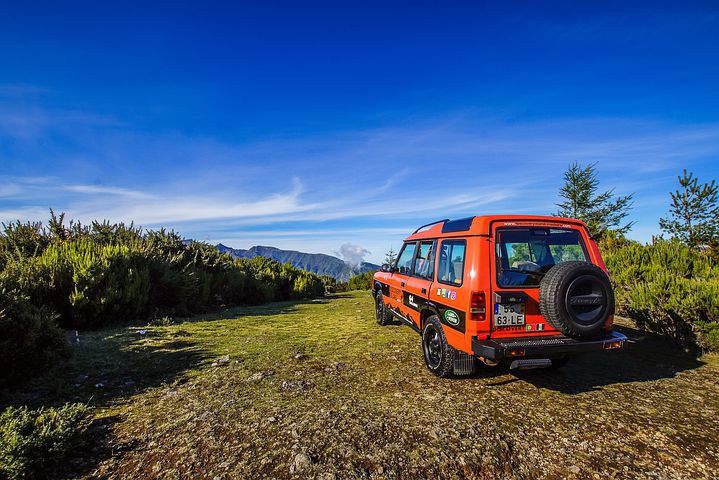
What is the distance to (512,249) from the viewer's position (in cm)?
456

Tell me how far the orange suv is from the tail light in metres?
0.01

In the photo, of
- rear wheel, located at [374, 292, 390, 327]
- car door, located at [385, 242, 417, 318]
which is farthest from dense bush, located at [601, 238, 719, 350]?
rear wheel, located at [374, 292, 390, 327]

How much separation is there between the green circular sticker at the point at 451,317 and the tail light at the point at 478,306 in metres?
0.29

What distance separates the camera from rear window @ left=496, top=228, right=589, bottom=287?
4.13 meters

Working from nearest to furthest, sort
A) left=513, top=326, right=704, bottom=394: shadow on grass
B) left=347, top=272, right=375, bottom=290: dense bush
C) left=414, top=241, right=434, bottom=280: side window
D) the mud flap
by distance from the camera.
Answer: the mud flap
left=513, top=326, right=704, bottom=394: shadow on grass
left=414, top=241, right=434, bottom=280: side window
left=347, top=272, right=375, bottom=290: dense bush

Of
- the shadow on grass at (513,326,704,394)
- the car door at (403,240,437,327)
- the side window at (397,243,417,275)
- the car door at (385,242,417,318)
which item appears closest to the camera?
the shadow on grass at (513,326,704,394)

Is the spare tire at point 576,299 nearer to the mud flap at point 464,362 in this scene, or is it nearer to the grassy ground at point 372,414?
the grassy ground at point 372,414

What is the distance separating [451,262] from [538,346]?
145 centimetres

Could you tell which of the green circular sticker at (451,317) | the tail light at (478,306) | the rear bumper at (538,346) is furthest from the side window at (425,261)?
the rear bumper at (538,346)

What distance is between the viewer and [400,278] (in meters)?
6.68

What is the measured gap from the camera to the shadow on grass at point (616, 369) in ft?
14.8

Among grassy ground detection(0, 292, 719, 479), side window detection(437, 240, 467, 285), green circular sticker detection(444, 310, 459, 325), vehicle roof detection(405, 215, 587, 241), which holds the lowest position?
grassy ground detection(0, 292, 719, 479)

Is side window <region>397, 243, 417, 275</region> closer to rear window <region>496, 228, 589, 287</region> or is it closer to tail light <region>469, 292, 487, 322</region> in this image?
rear window <region>496, 228, 589, 287</region>

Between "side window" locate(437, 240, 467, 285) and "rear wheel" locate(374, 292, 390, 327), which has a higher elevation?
"side window" locate(437, 240, 467, 285)
